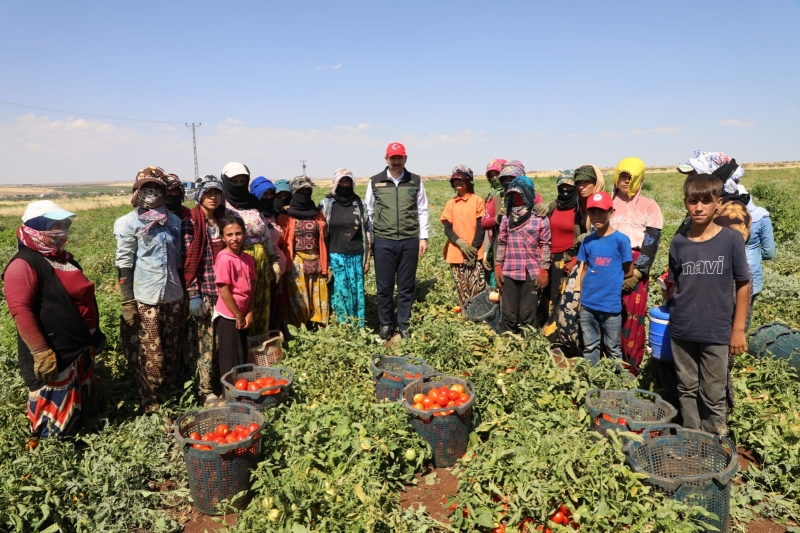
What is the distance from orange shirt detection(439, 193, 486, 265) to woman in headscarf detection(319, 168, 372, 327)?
4.11ft

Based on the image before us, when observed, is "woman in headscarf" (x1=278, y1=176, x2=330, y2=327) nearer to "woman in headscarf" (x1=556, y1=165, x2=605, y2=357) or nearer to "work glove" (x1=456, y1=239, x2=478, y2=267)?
"work glove" (x1=456, y1=239, x2=478, y2=267)

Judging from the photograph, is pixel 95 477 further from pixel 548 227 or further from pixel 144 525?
pixel 548 227

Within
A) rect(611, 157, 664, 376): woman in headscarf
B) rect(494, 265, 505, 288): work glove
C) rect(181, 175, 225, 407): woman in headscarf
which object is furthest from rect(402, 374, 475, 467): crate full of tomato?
rect(181, 175, 225, 407): woman in headscarf

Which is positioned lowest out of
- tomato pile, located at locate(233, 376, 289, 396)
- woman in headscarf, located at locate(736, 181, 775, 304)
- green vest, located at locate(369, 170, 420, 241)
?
tomato pile, located at locate(233, 376, 289, 396)

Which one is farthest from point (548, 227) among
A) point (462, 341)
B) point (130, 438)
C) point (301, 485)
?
point (130, 438)

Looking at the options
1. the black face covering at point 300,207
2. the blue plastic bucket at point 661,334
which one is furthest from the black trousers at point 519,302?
the black face covering at point 300,207

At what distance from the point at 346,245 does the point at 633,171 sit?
11.2ft

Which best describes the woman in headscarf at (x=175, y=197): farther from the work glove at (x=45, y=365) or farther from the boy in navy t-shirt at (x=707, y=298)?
the boy in navy t-shirt at (x=707, y=298)

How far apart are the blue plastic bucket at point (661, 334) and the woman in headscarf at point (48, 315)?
482 centimetres

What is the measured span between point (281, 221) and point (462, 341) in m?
2.76

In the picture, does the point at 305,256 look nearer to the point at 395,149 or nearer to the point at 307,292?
the point at 307,292

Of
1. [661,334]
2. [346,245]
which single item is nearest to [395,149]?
[346,245]

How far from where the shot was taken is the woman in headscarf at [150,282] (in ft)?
14.1

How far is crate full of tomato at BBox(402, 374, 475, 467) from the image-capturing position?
381 cm
